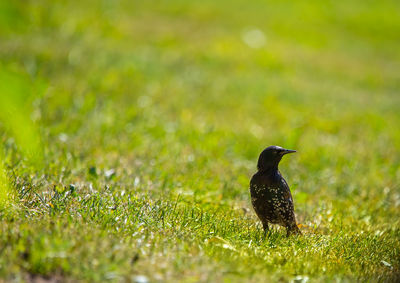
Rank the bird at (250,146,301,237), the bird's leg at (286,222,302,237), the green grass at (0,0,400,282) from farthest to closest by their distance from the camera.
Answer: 1. the bird's leg at (286,222,302,237)
2. the bird at (250,146,301,237)
3. the green grass at (0,0,400,282)

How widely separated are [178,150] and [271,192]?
357 cm

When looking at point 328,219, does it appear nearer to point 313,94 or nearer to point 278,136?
point 278,136

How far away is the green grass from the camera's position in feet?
10.2

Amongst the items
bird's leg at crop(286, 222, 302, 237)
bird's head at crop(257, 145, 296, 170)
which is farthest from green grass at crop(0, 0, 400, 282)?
bird's head at crop(257, 145, 296, 170)

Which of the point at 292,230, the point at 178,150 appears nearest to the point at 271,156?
the point at 292,230

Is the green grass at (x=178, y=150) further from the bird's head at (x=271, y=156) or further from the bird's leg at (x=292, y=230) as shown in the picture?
the bird's head at (x=271, y=156)

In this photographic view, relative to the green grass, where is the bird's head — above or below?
above

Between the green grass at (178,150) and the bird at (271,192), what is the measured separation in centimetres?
19

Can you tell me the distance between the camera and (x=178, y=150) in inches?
306

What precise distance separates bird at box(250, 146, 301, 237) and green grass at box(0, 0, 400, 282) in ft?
0.62

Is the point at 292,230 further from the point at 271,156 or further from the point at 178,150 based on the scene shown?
the point at 178,150

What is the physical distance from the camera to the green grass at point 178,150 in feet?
10.2

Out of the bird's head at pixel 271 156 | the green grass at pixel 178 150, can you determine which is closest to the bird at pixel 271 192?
the bird's head at pixel 271 156

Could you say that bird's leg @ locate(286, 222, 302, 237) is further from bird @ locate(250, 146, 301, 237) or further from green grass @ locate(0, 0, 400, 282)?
green grass @ locate(0, 0, 400, 282)
